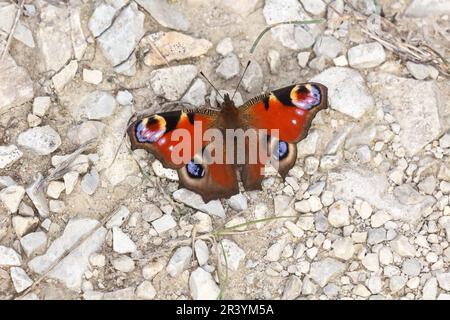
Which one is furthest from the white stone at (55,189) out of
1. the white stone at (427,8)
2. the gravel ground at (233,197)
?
the white stone at (427,8)

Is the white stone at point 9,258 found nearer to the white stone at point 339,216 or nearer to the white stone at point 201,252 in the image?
the white stone at point 201,252

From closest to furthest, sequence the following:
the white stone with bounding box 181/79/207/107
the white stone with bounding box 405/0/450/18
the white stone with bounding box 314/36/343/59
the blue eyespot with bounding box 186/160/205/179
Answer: the blue eyespot with bounding box 186/160/205/179 → the white stone with bounding box 181/79/207/107 → the white stone with bounding box 314/36/343/59 → the white stone with bounding box 405/0/450/18

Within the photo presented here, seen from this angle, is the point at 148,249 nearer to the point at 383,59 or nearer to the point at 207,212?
the point at 207,212

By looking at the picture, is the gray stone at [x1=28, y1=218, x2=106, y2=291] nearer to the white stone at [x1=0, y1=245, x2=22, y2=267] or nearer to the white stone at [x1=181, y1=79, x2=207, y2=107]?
the white stone at [x1=0, y1=245, x2=22, y2=267]

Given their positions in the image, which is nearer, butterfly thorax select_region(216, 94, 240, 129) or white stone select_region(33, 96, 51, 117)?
butterfly thorax select_region(216, 94, 240, 129)

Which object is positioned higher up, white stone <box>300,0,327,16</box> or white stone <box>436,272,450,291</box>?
white stone <box>300,0,327,16</box>

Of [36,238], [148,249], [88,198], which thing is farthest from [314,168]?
[36,238]

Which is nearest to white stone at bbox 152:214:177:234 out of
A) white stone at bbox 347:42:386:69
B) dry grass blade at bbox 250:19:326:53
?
dry grass blade at bbox 250:19:326:53
